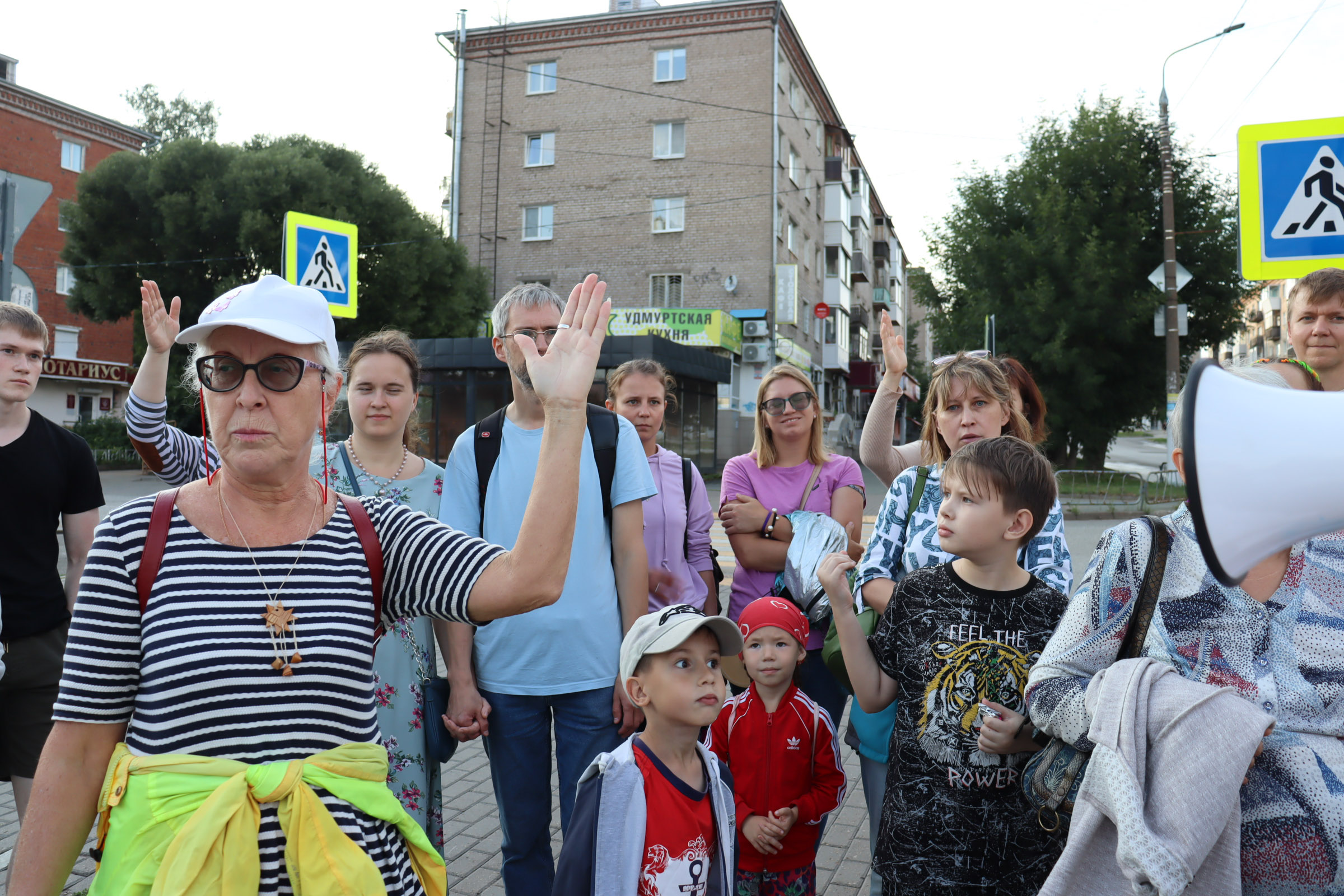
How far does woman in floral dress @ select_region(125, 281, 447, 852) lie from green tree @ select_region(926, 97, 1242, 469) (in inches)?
916

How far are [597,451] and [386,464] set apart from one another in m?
0.89

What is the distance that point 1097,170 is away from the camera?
2427 cm

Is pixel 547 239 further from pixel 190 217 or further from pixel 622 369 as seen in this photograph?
pixel 622 369

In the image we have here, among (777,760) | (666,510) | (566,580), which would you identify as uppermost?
(666,510)

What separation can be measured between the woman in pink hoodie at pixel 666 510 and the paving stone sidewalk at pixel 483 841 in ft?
3.54

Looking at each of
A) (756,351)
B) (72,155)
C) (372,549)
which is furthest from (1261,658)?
(72,155)

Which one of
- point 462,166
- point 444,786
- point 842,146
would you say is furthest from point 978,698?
point 842,146

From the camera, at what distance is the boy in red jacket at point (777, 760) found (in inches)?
115

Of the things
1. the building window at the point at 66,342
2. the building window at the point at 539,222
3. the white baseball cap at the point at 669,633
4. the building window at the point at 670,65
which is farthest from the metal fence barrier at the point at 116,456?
the white baseball cap at the point at 669,633

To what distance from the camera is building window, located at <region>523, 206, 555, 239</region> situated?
31219 millimetres

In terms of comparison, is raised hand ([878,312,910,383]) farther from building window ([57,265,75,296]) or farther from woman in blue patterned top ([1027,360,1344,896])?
building window ([57,265,75,296])

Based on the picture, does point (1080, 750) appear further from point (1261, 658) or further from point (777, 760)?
point (777, 760)

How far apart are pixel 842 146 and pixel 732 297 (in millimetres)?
14567

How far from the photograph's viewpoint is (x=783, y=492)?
3816 millimetres
